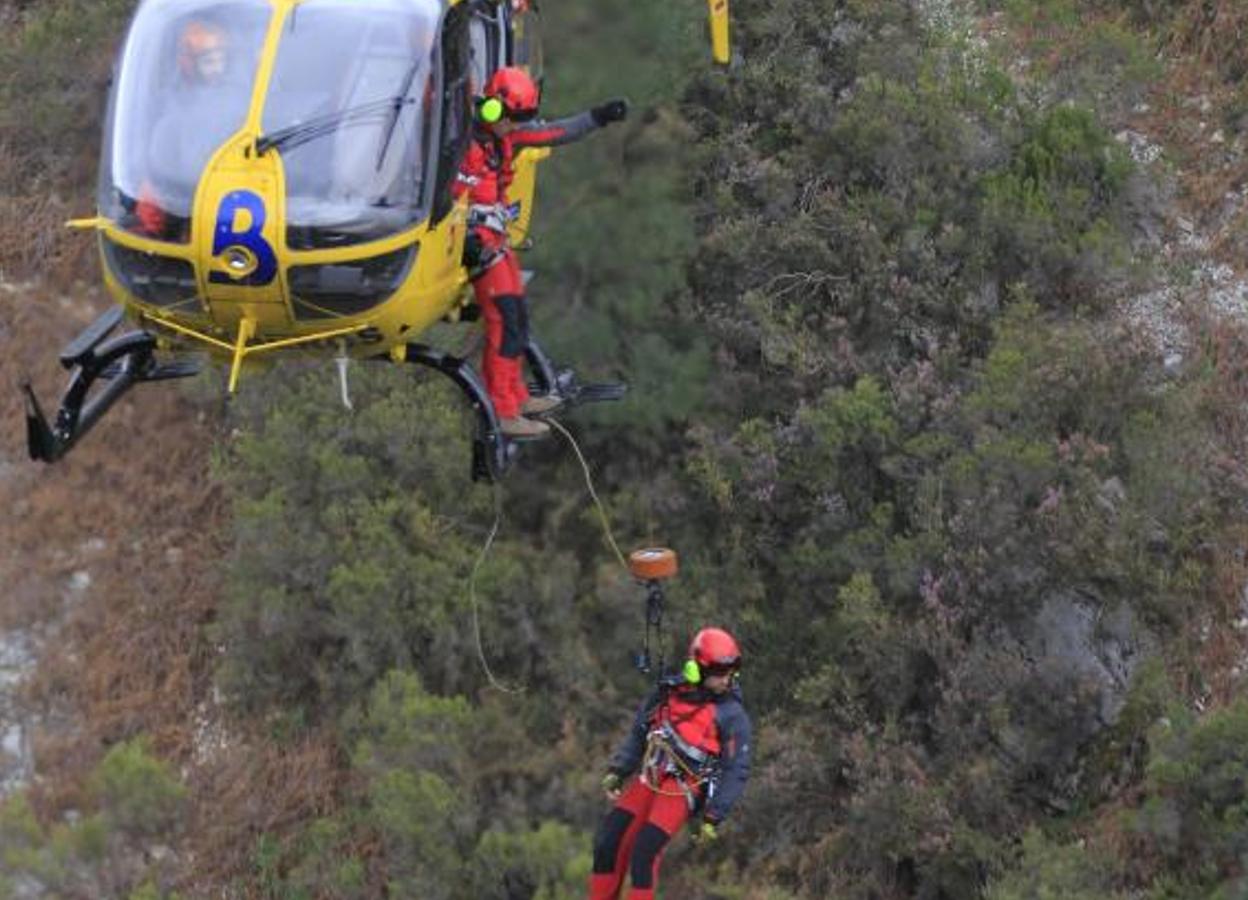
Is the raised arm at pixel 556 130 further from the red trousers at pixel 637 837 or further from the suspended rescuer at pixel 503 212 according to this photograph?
the red trousers at pixel 637 837

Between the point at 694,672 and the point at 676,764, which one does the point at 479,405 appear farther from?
the point at 676,764

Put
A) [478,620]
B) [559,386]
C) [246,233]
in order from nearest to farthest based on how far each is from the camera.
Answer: [246,233]
[559,386]
[478,620]

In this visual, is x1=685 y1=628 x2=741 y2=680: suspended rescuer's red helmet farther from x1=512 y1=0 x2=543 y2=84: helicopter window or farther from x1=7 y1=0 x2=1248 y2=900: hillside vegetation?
x1=512 y1=0 x2=543 y2=84: helicopter window

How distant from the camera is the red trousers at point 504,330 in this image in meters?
9.70

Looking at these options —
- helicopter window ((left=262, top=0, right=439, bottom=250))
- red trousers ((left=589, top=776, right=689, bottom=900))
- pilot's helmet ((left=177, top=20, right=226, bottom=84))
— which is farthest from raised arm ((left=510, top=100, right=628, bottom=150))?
red trousers ((left=589, top=776, right=689, bottom=900))

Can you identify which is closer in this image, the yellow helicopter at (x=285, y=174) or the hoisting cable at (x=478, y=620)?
the yellow helicopter at (x=285, y=174)

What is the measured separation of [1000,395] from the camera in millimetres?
11992

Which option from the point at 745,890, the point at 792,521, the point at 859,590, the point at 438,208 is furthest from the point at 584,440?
the point at 438,208

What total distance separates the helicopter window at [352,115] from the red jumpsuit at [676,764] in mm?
2907

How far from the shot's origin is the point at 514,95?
940cm

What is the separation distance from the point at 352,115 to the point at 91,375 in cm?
225

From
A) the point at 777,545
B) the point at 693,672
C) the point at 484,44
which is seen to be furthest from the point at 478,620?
the point at 484,44

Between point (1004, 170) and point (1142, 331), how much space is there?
1.68 metres

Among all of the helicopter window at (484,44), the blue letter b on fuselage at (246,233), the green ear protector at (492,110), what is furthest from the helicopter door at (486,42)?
the blue letter b on fuselage at (246,233)
